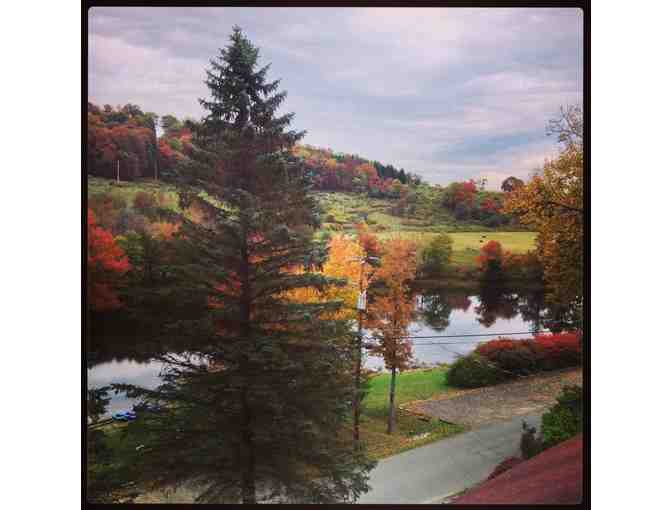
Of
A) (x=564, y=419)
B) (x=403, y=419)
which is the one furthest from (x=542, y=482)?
(x=403, y=419)

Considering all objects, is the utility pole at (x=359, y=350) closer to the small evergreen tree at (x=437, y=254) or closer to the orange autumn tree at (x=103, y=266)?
the small evergreen tree at (x=437, y=254)

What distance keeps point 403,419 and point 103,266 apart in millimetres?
2707

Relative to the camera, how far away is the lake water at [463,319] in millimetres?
3678

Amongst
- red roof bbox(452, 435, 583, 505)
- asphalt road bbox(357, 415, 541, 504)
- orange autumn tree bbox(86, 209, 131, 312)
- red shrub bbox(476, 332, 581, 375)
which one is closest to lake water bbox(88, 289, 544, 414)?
red shrub bbox(476, 332, 581, 375)

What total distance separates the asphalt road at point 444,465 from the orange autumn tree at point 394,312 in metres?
0.31

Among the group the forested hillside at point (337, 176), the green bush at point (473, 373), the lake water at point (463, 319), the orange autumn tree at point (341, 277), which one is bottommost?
the green bush at point (473, 373)

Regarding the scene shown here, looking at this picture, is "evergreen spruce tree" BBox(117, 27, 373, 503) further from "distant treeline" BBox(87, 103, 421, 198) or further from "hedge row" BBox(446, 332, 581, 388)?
"hedge row" BBox(446, 332, 581, 388)

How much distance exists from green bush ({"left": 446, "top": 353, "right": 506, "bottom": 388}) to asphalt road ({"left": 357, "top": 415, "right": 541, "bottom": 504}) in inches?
14.3

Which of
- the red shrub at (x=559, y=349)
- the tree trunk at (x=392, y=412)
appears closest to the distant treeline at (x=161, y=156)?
the tree trunk at (x=392, y=412)

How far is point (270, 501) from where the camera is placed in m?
3.58

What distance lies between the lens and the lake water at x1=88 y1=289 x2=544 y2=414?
3678 millimetres

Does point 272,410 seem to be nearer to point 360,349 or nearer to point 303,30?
point 360,349

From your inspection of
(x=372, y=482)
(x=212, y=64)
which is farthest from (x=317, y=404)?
(x=212, y=64)

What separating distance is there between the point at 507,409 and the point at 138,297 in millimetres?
3135
